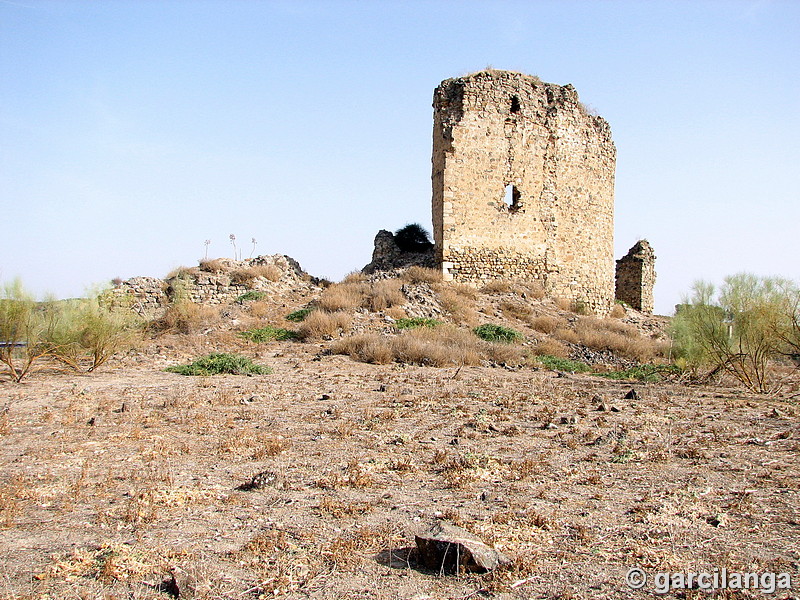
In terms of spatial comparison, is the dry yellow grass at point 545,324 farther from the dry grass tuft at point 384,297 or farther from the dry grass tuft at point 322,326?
the dry grass tuft at point 322,326

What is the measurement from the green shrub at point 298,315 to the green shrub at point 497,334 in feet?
12.5

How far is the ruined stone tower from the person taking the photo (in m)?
16.3

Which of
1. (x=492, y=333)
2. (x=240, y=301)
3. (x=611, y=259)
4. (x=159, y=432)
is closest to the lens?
(x=159, y=432)

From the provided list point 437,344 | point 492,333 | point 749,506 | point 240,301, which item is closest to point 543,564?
point 749,506

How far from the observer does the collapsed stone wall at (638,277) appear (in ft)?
68.9

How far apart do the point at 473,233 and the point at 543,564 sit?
45.2 ft

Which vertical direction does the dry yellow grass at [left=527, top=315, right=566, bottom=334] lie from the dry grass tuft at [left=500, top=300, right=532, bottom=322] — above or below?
below

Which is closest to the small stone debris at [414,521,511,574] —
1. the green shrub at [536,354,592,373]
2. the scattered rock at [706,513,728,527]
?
the scattered rock at [706,513,728,527]

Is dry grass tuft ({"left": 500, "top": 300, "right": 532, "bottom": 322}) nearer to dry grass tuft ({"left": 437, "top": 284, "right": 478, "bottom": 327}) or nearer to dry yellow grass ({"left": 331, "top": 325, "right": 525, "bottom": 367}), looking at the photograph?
dry grass tuft ({"left": 437, "top": 284, "right": 478, "bottom": 327})

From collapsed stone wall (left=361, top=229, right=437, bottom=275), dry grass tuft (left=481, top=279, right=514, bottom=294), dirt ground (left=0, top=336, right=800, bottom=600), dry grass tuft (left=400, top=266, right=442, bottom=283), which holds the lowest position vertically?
dirt ground (left=0, top=336, right=800, bottom=600)

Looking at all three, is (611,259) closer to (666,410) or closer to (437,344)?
(437,344)

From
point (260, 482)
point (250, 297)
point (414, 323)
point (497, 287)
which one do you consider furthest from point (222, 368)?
point (497, 287)

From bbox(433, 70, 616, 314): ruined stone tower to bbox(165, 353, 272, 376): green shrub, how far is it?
760 cm

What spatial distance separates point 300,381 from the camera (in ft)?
28.6
